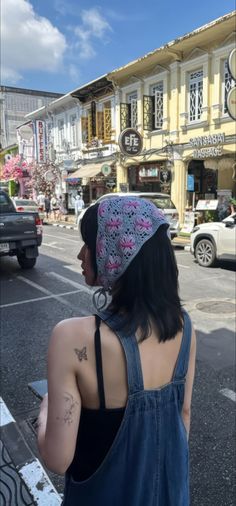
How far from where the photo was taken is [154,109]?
17844mm

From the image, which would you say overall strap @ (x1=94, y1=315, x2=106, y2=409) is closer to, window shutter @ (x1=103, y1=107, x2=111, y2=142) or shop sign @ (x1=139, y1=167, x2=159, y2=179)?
shop sign @ (x1=139, y1=167, x2=159, y2=179)

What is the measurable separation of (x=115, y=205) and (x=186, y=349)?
542 millimetres

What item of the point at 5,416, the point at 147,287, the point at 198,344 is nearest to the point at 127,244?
the point at 147,287

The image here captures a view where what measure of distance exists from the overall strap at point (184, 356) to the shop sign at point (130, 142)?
56.6 feet

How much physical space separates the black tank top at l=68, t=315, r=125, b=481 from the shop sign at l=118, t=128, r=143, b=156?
57.3ft

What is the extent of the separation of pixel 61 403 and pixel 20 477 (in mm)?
1817

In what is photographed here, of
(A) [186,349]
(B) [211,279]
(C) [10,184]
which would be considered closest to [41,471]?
(A) [186,349]

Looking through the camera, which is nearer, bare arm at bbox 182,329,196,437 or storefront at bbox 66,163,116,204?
bare arm at bbox 182,329,196,437

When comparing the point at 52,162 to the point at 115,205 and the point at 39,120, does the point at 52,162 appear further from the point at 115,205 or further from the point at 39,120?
the point at 115,205

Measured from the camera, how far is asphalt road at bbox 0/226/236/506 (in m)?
2.82

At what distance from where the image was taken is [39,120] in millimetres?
28672

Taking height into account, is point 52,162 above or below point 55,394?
above

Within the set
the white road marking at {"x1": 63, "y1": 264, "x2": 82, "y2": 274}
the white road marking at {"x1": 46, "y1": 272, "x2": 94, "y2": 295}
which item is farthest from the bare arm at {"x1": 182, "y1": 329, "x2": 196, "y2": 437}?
the white road marking at {"x1": 63, "y1": 264, "x2": 82, "y2": 274}

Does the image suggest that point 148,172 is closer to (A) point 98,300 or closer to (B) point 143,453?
(A) point 98,300
